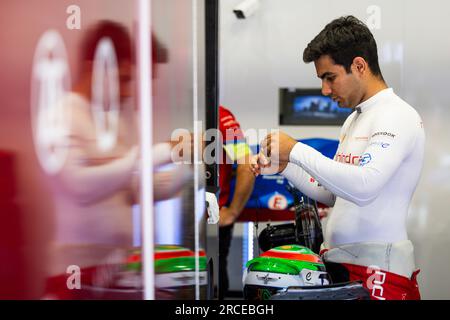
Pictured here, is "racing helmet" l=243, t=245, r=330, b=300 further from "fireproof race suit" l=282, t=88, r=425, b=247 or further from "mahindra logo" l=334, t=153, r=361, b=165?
"mahindra logo" l=334, t=153, r=361, b=165

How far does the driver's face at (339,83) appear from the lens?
5.92 feet

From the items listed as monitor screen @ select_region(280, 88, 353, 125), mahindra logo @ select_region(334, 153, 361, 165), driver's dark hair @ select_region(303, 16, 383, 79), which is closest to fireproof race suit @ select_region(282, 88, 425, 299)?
mahindra logo @ select_region(334, 153, 361, 165)

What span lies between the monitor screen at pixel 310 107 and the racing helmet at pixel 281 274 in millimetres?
2329

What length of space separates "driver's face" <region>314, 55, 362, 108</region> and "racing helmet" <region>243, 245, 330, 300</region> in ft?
1.60

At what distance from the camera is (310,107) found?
3.97 metres

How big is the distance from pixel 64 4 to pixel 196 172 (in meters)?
0.34

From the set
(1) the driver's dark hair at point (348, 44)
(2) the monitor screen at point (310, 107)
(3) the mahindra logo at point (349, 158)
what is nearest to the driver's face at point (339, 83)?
(1) the driver's dark hair at point (348, 44)

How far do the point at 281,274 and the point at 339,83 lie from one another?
1.96 feet

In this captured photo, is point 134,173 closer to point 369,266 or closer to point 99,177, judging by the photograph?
point 99,177

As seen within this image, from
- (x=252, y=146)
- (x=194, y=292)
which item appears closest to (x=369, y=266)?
(x=194, y=292)

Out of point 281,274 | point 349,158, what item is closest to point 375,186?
point 349,158

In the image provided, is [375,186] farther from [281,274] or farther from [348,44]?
[348,44]

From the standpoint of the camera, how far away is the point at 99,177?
842 mm

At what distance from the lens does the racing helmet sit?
1.65 metres
